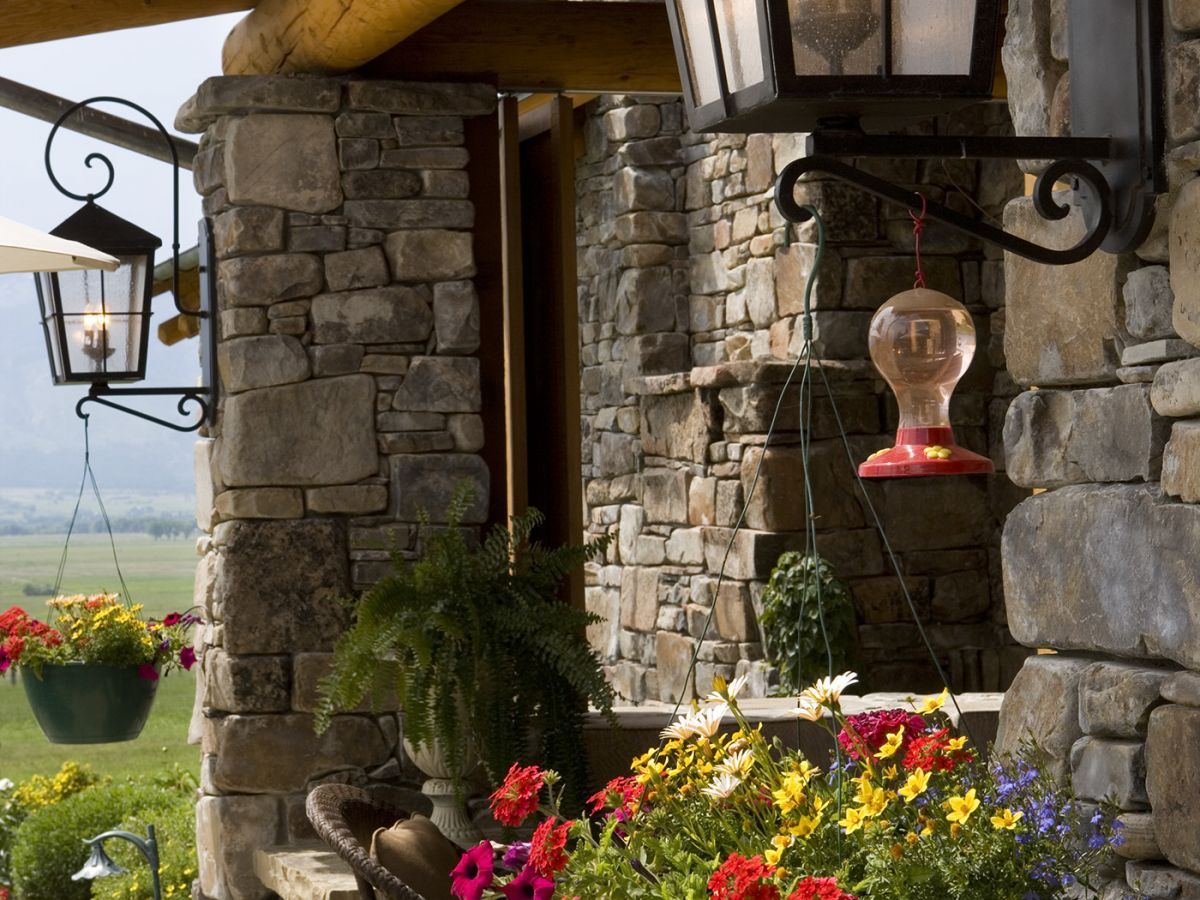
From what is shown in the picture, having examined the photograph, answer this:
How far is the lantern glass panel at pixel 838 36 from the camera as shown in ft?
4.88

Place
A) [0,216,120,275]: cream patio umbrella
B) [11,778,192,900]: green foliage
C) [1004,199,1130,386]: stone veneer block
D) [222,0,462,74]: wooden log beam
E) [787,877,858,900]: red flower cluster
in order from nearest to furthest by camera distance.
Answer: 1. [787,877,858,900]: red flower cluster
2. [1004,199,1130,386]: stone veneer block
3. [0,216,120,275]: cream patio umbrella
4. [222,0,462,74]: wooden log beam
5. [11,778,192,900]: green foliage

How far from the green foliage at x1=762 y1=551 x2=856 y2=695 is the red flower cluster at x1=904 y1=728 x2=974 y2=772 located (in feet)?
10.5

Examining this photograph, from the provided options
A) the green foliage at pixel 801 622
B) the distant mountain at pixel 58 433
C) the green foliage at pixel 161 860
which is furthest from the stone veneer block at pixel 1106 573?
the distant mountain at pixel 58 433

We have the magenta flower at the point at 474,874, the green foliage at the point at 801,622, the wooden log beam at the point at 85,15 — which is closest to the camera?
the magenta flower at the point at 474,874

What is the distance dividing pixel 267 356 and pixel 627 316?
2.29 m

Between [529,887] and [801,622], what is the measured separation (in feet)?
10.8

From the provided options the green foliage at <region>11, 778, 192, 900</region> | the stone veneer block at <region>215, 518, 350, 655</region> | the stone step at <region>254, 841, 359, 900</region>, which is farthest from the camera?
the green foliage at <region>11, 778, 192, 900</region>

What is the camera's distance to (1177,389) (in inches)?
60.2

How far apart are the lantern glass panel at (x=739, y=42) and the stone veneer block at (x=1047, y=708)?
71cm

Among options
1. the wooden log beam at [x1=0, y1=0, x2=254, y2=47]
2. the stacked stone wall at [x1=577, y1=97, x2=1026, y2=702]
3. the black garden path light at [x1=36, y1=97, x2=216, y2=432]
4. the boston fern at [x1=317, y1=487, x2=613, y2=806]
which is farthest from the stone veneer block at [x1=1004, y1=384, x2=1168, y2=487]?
the stacked stone wall at [x1=577, y1=97, x2=1026, y2=702]

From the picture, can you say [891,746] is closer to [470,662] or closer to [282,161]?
[470,662]

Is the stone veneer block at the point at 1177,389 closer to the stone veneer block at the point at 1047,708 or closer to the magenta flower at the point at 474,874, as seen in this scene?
the stone veneer block at the point at 1047,708

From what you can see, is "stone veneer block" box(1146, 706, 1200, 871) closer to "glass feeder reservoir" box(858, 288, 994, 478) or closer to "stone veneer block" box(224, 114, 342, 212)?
"glass feeder reservoir" box(858, 288, 994, 478)

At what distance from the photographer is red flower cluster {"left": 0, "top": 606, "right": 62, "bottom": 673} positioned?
4.44 meters
